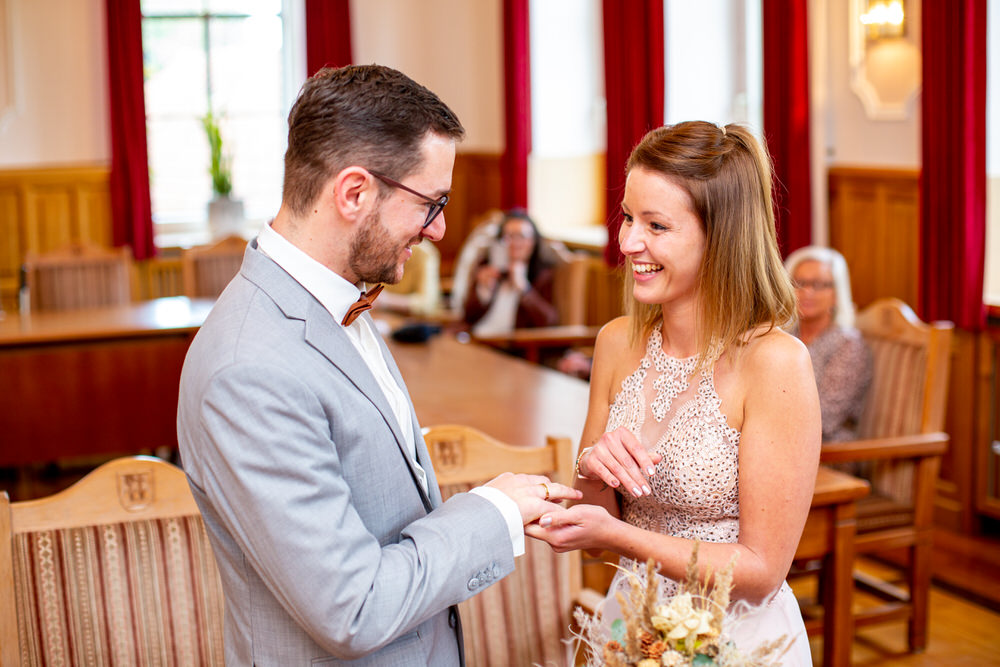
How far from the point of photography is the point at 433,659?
1.48 m

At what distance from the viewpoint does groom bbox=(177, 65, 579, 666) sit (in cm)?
121

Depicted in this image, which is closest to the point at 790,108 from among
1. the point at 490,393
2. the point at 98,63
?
the point at 490,393

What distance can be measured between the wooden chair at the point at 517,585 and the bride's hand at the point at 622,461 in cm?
46

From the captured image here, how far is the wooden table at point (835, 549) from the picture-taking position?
2.86m

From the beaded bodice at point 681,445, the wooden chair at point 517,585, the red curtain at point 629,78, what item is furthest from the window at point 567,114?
the beaded bodice at point 681,445

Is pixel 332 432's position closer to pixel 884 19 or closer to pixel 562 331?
pixel 562 331

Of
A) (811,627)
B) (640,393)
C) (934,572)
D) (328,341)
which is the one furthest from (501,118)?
(328,341)

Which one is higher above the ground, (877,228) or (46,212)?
(46,212)

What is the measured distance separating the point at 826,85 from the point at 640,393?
12.2 feet

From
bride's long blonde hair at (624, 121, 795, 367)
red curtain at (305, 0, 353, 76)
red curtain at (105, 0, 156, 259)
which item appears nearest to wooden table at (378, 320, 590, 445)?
bride's long blonde hair at (624, 121, 795, 367)

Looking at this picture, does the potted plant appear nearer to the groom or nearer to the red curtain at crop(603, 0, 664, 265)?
the red curtain at crop(603, 0, 664, 265)

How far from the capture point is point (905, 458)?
361 centimetres

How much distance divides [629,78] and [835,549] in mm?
3934

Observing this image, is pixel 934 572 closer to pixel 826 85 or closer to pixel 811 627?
pixel 811 627
